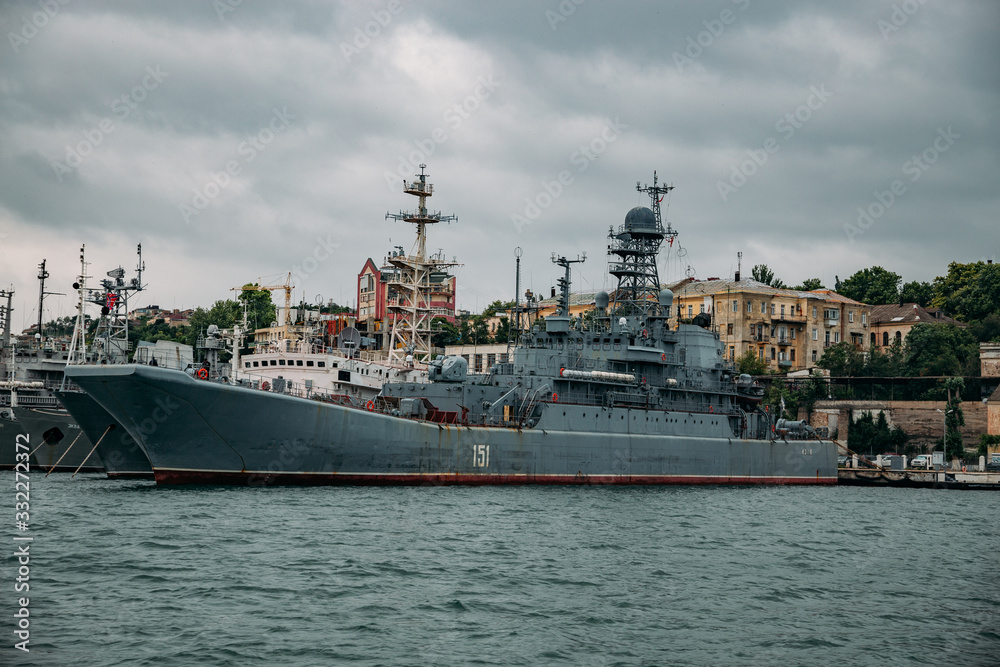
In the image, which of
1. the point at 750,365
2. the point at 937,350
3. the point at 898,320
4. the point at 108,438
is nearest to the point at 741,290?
the point at 750,365

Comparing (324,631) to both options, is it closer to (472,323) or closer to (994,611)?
A: (994,611)

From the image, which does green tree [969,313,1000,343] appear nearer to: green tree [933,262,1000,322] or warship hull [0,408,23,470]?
green tree [933,262,1000,322]

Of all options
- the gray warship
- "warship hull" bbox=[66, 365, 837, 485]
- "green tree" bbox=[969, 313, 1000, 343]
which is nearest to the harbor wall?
the gray warship

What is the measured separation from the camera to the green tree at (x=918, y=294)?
89.4 metres

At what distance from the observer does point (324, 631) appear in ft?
48.3

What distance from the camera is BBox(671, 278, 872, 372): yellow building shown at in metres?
74.2

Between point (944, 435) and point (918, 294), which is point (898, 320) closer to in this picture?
point (918, 294)

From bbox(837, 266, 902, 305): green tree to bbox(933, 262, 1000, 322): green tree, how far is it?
4.27m

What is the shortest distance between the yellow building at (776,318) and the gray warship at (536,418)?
75.9ft

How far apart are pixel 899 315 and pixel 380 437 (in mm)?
62921

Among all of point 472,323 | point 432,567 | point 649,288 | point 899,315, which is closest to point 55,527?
point 432,567

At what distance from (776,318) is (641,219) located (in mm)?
33202

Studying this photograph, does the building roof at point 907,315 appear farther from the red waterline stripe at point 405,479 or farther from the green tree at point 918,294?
the red waterline stripe at point 405,479

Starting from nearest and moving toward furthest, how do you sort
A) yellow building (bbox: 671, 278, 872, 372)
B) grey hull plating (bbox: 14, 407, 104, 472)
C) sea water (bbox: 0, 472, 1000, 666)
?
sea water (bbox: 0, 472, 1000, 666) < grey hull plating (bbox: 14, 407, 104, 472) < yellow building (bbox: 671, 278, 872, 372)
